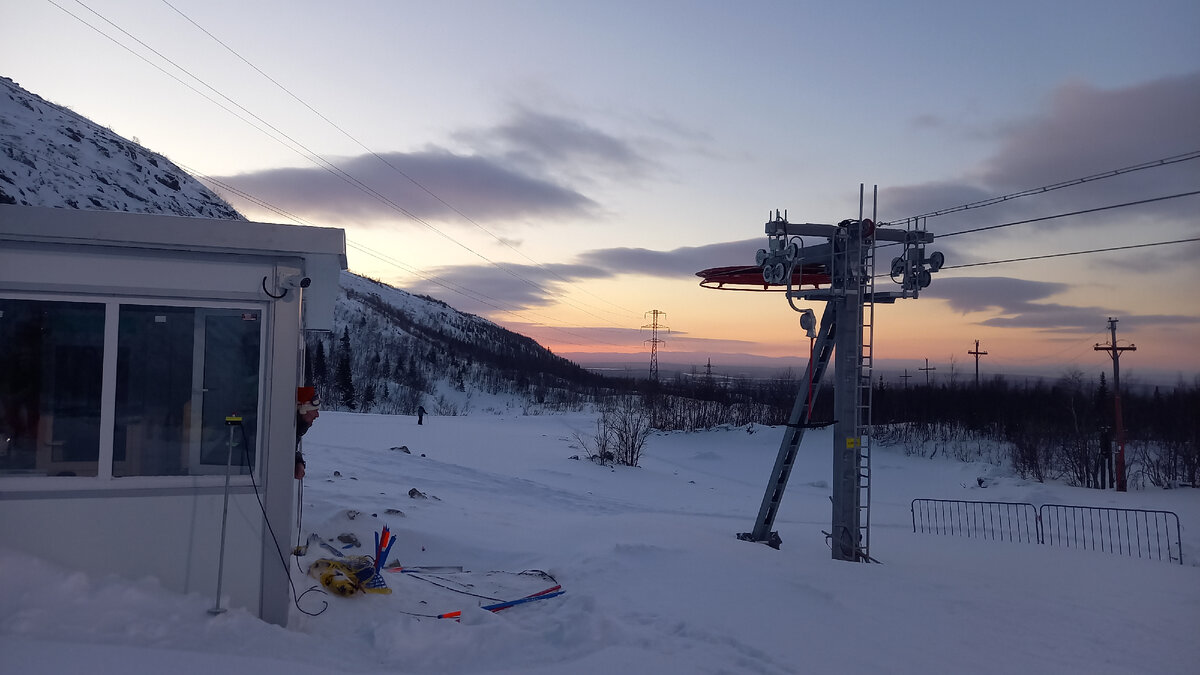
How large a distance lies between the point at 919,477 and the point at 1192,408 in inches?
569

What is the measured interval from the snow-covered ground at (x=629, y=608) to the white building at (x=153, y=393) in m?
0.29

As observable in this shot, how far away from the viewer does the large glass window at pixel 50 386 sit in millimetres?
5945

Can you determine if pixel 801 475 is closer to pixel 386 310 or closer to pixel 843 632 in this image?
pixel 843 632

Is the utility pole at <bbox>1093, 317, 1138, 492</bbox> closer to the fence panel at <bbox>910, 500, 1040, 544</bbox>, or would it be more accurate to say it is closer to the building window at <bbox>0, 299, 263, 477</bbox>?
the fence panel at <bbox>910, 500, 1040, 544</bbox>

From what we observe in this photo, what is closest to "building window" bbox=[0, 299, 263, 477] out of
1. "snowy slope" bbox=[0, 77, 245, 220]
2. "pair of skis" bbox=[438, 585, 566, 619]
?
"pair of skis" bbox=[438, 585, 566, 619]

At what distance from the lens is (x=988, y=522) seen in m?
21.1

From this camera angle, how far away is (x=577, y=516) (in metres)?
15.6

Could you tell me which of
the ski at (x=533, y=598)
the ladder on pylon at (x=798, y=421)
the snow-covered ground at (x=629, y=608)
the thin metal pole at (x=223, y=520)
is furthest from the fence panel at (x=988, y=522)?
the thin metal pole at (x=223, y=520)

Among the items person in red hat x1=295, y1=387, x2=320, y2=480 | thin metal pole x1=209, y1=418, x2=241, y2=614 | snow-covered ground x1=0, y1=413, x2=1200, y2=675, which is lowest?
snow-covered ground x1=0, y1=413, x2=1200, y2=675

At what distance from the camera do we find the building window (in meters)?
5.98

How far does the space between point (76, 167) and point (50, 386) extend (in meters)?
70.4

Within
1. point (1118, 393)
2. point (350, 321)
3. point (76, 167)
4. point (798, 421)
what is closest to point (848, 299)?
point (798, 421)

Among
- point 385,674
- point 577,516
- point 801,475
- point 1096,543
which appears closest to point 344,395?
point 801,475

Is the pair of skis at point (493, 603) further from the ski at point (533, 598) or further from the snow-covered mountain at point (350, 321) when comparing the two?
the snow-covered mountain at point (350, 321)
